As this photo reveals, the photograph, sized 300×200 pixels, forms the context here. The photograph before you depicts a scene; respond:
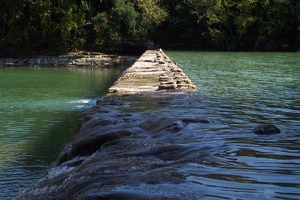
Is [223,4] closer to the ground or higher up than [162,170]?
higher up

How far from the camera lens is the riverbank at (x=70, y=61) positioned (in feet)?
119

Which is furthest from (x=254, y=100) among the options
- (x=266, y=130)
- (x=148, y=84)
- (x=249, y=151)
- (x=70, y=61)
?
(x=70, y=61)

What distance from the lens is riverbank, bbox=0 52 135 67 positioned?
36.3 metres

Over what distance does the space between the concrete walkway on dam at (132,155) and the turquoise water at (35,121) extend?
1.18 m

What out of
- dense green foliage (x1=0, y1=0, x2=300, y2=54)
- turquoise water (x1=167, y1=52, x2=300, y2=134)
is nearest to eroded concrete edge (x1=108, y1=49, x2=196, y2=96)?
turquoise water (x1=167, y1=52, x2=300, y2=134)

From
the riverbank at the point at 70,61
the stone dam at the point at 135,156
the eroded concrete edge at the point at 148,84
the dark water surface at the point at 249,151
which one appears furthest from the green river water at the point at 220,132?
the riverbank at the point at 70,61

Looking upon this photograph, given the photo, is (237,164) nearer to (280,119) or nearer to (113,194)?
(113,194)

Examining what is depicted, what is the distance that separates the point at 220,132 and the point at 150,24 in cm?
4014

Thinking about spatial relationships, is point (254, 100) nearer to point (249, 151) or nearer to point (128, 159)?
point (249, 151)

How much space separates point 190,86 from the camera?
13.1m

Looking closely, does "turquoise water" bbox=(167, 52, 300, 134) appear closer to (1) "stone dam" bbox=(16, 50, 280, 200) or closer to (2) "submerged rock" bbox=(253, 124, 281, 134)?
(2) "submerged rock" bbox=(253, 124, 281, 134)

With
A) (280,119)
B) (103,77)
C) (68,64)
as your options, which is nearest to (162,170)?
(280,119)

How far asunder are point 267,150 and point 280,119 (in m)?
3.33

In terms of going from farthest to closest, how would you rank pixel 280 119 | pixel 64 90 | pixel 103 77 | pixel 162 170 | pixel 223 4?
pixel 223 4 → pixel 103 77 → pixel 64 90 → pixel 280 119 → pixel 162 170
